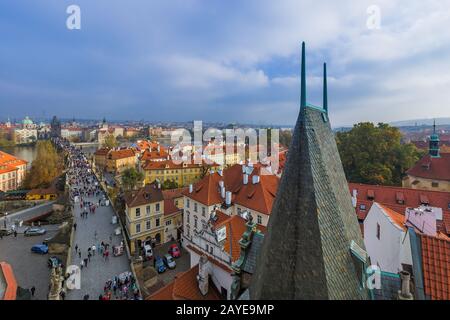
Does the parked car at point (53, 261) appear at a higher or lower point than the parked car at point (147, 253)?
lower

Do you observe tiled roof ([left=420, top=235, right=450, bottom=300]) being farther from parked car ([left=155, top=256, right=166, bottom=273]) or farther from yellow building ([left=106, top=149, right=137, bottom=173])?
yellow building ([left=106, top=149, right=137, bottom=173])

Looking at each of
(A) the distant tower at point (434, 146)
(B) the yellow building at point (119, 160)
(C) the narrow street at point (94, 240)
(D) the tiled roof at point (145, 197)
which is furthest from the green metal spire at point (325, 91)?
(B) the yellow building at point (119, 160)

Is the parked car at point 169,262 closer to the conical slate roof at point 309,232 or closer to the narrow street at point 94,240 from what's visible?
the narrow street at point 94,240
